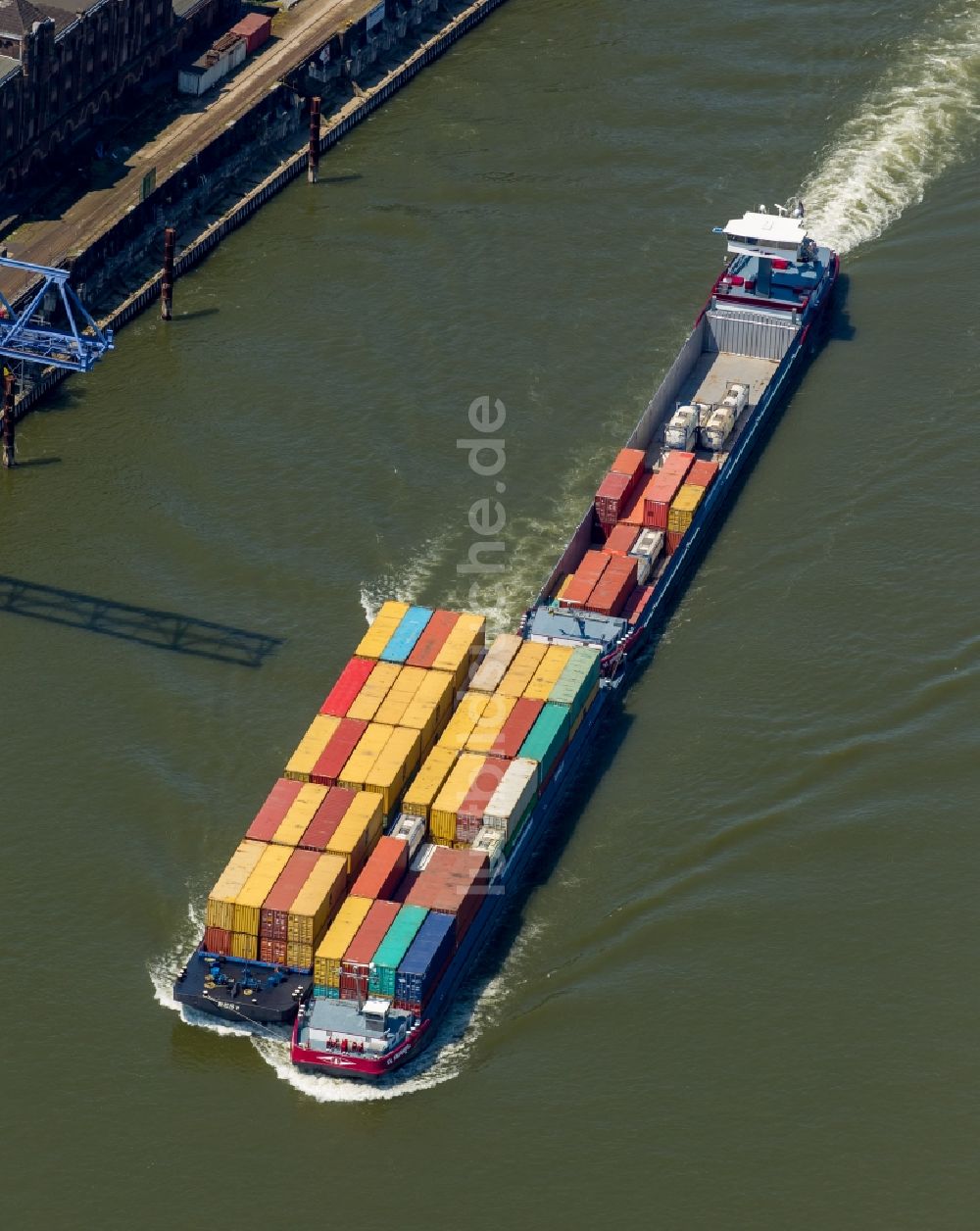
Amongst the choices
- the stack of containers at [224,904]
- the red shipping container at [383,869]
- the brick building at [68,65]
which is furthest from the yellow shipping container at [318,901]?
the brick building at [68,65]

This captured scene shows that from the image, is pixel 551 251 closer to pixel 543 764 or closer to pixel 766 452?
pixel 766 452

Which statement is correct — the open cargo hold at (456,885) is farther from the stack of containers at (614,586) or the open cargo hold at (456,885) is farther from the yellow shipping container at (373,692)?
the stack of containers at (614,586)

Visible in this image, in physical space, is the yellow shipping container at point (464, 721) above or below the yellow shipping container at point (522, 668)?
below

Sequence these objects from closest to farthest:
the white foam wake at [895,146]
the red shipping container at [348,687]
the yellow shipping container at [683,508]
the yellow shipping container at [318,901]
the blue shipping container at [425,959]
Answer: the blue shipping container at [425,959], the yellow shipping container at [318,901], the red shipping container at [348,687], the yellow shipping container at [683,508], the white foam wake at [895,146]

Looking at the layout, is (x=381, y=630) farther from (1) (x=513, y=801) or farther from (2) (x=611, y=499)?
(2) (x=611, y=499)

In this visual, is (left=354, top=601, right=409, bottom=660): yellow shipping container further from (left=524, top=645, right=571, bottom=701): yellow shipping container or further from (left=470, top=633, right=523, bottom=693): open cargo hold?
(left=524, top=645, right=571, bottom=701): yellow shipping container

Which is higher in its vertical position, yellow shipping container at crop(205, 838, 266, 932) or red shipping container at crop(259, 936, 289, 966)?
yellow shipping container at crop(205, 838, 266, 932)

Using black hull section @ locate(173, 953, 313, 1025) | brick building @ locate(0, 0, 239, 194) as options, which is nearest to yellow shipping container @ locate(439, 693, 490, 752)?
black hull section @ locate(173, 953, 313, 1025)
